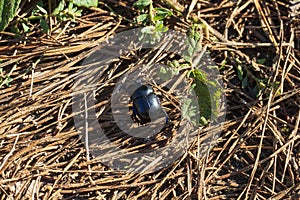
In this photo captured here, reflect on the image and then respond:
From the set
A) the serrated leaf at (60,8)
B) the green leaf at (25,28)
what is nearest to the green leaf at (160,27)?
the serrated leaf at (60,8)

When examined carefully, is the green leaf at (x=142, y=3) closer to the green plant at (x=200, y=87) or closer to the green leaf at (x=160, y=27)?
the green leaf at (x=160, y=27)

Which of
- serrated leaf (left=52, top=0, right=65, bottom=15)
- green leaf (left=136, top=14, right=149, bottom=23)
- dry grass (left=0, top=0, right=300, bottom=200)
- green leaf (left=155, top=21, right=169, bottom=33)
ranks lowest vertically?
dry grass (left=0, top=0, right=300, bottom=200)

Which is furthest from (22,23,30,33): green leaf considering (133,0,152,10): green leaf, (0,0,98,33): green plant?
(133,0,152,10): green leaf

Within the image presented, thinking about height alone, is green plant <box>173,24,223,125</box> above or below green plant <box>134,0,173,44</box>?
below

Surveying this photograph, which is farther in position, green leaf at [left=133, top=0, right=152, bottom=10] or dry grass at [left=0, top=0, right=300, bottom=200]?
green leaf at [left=133, top=0, right=152, bottom=10]

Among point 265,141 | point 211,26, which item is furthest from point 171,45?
point 265,141

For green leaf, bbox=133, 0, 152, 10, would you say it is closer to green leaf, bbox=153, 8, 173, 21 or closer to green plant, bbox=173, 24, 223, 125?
green leaf, bbox=153, 8, 173, 21

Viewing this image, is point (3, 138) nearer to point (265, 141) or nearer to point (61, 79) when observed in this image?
point (61, 79)
